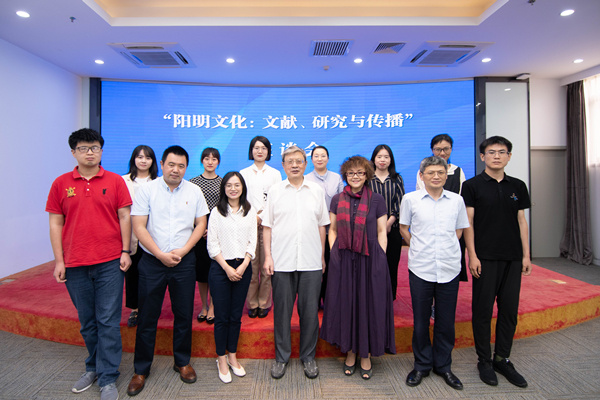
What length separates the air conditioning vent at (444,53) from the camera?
151 inches

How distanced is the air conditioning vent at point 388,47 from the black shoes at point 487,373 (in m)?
3.47

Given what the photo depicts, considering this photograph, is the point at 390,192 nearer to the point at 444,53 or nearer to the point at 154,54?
the point at 444,53

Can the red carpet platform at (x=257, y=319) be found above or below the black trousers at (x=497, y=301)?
below

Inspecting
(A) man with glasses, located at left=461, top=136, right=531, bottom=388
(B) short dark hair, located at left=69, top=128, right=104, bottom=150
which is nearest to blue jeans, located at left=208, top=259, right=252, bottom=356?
(B) short dark hair, located at left=69, top=128, right=104, bottom=150

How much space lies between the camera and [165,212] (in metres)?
1.95

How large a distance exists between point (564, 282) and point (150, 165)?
449 centimetres

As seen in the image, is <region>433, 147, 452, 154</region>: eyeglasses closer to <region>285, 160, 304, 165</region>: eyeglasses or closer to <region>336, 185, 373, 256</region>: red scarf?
<region>336, 185, 373, 256</region>: red scarf

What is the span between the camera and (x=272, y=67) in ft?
14.6

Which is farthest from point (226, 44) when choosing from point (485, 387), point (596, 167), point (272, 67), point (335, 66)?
point (596, 167)

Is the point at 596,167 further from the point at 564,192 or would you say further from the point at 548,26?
the point at 548,26

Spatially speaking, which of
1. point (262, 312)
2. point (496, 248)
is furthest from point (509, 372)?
point (262, 312)

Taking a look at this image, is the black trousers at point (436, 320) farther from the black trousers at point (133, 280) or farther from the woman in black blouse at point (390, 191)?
the black trousers at point (133, 280)

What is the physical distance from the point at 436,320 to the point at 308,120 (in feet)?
12.8

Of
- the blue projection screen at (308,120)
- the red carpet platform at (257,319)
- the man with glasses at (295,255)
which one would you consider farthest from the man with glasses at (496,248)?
the blue projection screen at (308,120)
